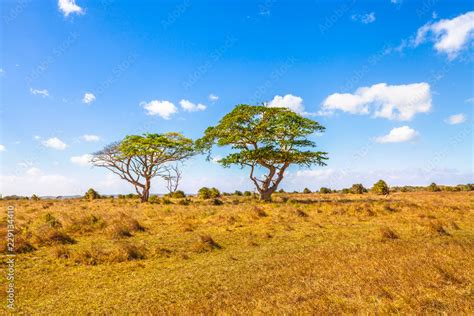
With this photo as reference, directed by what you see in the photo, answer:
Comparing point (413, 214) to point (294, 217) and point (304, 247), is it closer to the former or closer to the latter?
point (294, 217)

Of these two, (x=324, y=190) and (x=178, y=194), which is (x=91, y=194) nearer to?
(x=178, y=194)

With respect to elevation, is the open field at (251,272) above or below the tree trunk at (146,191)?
below

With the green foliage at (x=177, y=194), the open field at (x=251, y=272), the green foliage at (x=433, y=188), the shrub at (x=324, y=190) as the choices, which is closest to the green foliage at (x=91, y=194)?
the green foliage at (x=177, y=194)

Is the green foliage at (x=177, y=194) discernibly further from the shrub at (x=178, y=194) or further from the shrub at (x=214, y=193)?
the shrub at (x=214, y=193)

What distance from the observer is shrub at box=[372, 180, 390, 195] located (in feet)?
144

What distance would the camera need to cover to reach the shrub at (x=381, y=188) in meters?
44.0

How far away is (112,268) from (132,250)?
1078 mm

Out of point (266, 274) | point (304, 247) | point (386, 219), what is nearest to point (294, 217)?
point (386, 219)

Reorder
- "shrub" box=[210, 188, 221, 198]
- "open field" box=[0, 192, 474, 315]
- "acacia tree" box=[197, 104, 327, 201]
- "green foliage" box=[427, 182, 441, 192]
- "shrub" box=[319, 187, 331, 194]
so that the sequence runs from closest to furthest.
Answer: "open field" box=[0, 192, 474, 315]
"acacia tree" box=[197, 104, 327, 201]
"shrub" box=[210, 188, 221, 198]
"green foliage" box=[427, 182, 441, 192]
"shrub" box=[319, 187, 331, 194]

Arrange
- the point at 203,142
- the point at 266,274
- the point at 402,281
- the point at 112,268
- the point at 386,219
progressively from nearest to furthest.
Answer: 1. the point at 402,281
2. the point at 266,274
3. the point at 112,268
4. the point at 386,219
5. the point at 203,142

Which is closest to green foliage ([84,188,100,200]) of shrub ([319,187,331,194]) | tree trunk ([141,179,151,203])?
Result: tree trunk ([141,179,151,203])

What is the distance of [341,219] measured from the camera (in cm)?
1620

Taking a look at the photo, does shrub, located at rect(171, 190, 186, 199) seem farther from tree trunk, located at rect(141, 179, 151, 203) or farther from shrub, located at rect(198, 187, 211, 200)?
tree trunk, located at rect(141, 179, 151, 203)

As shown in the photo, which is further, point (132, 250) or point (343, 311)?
point (132, 250)
